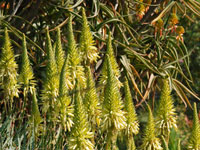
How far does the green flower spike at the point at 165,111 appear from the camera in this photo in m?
1.49

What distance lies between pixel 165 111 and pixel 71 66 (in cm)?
49

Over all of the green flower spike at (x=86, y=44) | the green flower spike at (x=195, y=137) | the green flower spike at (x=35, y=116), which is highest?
the green flower spike at (x=86, y=44)

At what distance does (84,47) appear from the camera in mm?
1521

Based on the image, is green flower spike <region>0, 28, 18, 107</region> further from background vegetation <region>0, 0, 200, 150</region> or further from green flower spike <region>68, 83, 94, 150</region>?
green flower spike <region>68, 83, 94, 150</region>

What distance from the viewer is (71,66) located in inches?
→ 54.9

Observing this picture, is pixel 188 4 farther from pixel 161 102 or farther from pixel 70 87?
pixel 70 87

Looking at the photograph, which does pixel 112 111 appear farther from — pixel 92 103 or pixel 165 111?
pixel 165 111

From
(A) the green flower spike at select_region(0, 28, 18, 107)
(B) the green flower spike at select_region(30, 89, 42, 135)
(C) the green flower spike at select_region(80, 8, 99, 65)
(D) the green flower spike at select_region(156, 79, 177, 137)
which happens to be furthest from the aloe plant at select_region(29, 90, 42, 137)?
(D) the green flower spike at select_region(156, 79, 177, 137)

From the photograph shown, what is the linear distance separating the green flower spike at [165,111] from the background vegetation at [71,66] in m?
0.01

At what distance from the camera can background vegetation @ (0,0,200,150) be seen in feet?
3.96

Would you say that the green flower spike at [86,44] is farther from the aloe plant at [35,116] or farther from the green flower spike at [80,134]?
the green flower spike at [80,134]

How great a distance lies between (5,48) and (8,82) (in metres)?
0.15

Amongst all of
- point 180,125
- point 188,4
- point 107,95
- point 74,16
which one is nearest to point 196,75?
point 180,125

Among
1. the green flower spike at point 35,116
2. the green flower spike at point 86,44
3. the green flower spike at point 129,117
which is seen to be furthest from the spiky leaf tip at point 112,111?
the green flower spike at point 86,44
